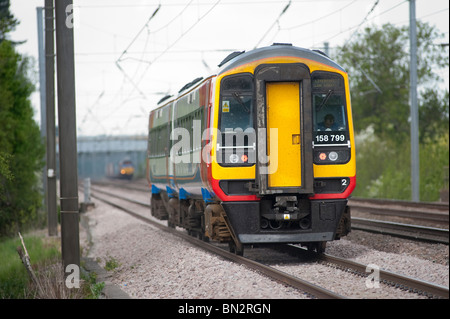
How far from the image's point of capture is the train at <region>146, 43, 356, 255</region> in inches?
407

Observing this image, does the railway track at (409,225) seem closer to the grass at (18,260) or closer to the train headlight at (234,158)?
the train headlight at (234,158)

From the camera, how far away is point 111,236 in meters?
19.2

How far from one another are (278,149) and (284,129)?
1.05ft

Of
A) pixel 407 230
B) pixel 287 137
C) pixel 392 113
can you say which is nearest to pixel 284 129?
pixel 287 137

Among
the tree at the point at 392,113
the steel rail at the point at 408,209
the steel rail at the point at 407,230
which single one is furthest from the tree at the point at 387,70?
the steel rail at the point at 407,230

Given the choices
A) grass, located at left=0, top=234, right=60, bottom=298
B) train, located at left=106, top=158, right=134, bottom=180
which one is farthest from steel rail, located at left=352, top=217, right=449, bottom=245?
train, located at left=106, top=158, right=134, bottom=180

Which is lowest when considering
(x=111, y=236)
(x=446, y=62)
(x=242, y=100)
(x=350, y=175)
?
(x=111, y=236)

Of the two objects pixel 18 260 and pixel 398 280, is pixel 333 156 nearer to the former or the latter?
pixel 398 280

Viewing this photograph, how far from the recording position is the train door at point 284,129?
10.3 m

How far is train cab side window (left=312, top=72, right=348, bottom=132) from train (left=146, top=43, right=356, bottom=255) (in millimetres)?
16

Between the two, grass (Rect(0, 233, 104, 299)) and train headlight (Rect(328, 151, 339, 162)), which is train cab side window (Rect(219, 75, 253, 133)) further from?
grass (Rect(0, 233, 104, 299))
